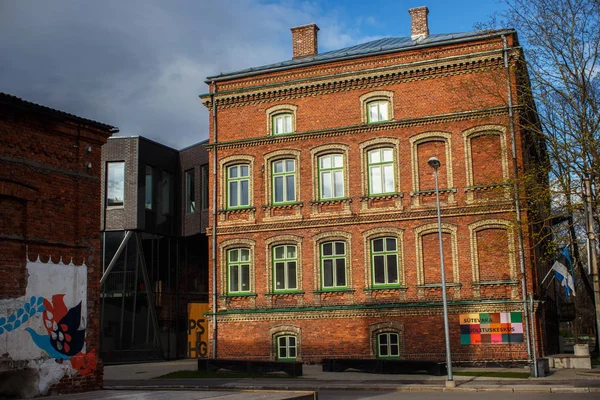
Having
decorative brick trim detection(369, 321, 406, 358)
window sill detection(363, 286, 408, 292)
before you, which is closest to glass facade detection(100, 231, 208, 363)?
window sill detection(363, 286, 408, 292)

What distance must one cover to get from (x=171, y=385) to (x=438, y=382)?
339 inches

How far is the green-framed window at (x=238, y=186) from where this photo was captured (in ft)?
106

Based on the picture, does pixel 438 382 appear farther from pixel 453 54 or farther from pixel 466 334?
pixel 453 54

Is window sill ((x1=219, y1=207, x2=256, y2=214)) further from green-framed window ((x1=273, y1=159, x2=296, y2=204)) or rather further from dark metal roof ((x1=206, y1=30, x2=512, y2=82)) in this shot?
dark metal roof ((x1=206, y1=30, x2=512, y2=82))

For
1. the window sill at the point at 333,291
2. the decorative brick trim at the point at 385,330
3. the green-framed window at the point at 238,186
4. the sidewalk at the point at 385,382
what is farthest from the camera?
the green-framed window at the point at 238,186

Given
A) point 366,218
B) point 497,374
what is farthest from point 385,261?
point 497,374

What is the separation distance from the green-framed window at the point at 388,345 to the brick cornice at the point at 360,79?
10.7m

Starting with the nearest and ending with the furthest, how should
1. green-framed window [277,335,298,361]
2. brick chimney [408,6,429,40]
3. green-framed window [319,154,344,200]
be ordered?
green-framed window [277,335,298,361], green-framed window [319,154,344,200], brick chimney [408,6,429,40]

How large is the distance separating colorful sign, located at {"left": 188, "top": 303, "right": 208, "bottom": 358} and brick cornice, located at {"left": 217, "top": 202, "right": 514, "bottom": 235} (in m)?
7.91

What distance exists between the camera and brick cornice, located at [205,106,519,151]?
2841 cm

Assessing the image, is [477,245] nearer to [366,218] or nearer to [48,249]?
[366,218]

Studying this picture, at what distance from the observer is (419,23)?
33656 millimetres

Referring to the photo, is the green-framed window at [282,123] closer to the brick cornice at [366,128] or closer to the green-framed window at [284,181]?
the brick cornice at [366,128]

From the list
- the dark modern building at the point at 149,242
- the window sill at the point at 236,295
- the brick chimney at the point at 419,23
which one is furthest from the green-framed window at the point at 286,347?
the brick chimney at the point at 419,23
